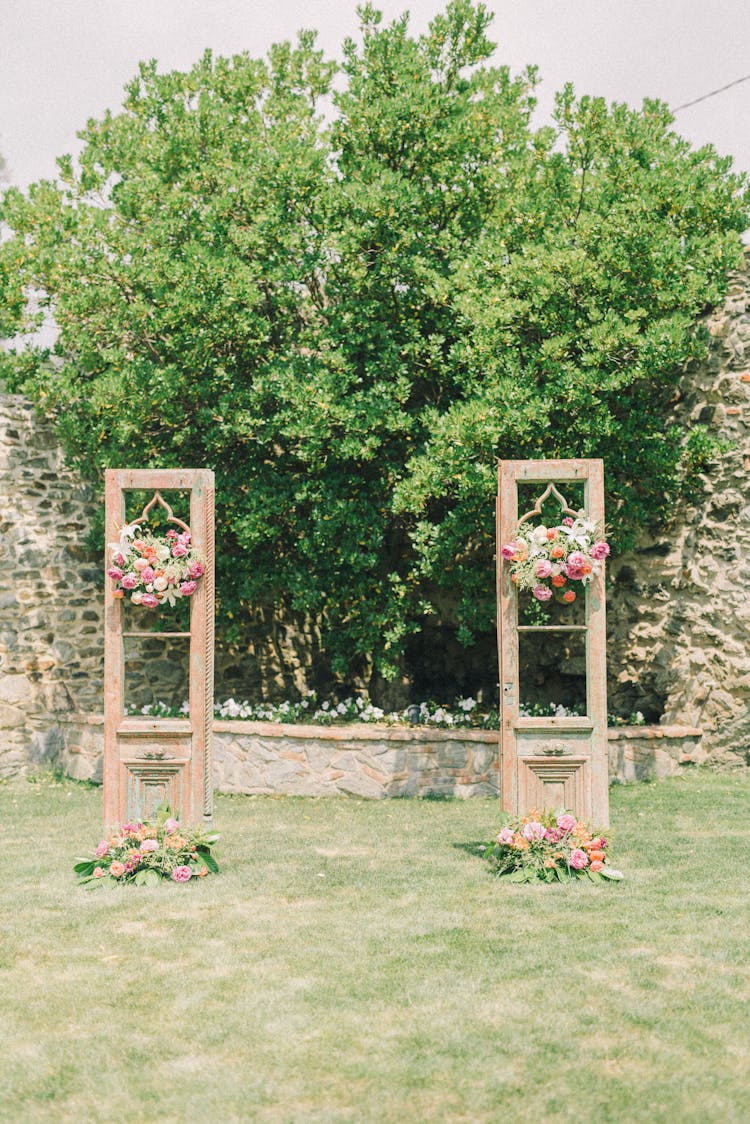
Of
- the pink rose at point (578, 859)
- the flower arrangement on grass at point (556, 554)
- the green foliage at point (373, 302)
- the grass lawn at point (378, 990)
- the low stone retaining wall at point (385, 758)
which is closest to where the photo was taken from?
the grass lawn at point (378, 990)

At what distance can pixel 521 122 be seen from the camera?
33.3 ft

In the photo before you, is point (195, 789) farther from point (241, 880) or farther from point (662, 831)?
point (662, 831)

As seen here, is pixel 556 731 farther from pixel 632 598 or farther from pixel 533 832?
pixel 632 598

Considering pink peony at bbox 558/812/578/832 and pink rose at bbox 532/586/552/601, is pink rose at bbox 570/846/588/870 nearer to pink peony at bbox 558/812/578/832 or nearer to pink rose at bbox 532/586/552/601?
pink peony at bbox 558/812/578/832

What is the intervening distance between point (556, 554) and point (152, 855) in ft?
10.1

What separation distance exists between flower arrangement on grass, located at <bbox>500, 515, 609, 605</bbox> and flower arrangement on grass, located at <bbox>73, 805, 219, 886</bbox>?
253 centimetres

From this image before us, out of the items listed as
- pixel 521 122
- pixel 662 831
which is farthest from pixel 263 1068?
pixel 521 122

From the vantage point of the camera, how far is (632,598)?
10.3 m

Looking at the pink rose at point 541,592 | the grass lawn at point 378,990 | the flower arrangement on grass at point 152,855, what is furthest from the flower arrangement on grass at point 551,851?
the flower arrangement on grass at point 152,855

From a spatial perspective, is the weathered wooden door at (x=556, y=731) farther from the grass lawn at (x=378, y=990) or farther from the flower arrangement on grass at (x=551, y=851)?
the grass lawn at (x=378, y=990)

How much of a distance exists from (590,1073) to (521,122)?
907 cm

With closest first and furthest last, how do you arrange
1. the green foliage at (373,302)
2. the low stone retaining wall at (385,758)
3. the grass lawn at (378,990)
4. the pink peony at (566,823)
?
the grass lawn at (378,990), the pink peony at (566,823), the green foliage at (373,302), the low stone retaining wall at (385,758)

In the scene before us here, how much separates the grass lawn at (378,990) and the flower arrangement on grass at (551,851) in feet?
0.40

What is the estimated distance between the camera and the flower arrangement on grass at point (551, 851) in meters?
6.11
